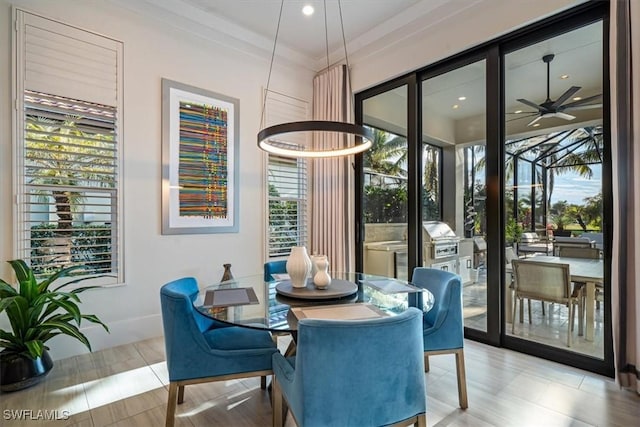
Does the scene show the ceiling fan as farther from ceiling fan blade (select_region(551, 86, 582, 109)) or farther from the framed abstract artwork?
the framed abstract artwork

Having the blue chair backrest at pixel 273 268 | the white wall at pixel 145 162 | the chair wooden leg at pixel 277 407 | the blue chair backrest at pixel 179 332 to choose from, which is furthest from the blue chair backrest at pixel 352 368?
the white wall at pixel 145 162

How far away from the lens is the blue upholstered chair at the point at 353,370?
1179 millimetres

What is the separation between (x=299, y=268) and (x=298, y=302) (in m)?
0.27

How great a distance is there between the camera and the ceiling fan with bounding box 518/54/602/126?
2611mm

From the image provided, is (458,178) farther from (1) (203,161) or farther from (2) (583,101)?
(1) (203,161)

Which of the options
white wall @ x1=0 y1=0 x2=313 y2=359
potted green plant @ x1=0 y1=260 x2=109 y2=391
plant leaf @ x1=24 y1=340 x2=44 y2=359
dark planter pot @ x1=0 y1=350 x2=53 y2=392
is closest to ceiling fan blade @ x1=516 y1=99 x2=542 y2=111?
white wall @ x1=0 y1=0 x2=313 y2=359

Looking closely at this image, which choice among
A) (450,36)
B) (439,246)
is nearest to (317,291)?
(439,246)

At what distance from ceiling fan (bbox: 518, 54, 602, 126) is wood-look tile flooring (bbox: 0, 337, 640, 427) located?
81.3 inches

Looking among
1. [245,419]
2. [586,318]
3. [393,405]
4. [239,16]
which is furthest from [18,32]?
[586,318]

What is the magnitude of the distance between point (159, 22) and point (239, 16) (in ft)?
2.58

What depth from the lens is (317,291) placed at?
2033 mm

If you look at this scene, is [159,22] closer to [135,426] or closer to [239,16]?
[239,16]

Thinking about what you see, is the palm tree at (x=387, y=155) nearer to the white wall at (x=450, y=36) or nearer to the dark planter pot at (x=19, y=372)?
the white wall at (x=450, y=36)

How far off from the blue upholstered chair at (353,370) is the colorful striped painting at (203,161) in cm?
261
